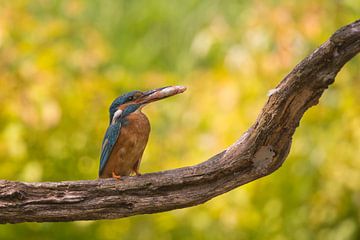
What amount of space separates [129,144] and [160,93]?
0.32m

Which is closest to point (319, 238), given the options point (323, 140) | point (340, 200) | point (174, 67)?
point (340, 200)

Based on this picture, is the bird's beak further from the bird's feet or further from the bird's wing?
the bird's feet

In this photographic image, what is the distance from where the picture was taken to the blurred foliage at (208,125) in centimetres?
451

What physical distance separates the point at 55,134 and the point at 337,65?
7.84ft

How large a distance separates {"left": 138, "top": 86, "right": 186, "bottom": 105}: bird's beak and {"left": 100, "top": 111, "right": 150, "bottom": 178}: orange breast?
0.07 metres

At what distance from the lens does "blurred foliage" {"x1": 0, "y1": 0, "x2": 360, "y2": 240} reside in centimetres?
451

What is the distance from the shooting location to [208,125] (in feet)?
16.0

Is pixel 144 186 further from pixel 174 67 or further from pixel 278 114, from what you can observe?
pixel 174 67

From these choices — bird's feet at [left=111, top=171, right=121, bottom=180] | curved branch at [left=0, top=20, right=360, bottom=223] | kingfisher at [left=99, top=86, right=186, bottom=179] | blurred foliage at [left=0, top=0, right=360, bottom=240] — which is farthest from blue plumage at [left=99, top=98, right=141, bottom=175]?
blurred foliage at [left=0, top=0, right=360, bottom=240]

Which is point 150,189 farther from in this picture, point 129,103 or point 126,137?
point 129,103

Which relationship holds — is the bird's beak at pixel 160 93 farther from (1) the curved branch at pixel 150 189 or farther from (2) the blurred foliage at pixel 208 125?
(2) the blurred foliage at pixel 208 125

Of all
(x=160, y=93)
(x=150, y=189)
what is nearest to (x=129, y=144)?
(x=160, y=93)

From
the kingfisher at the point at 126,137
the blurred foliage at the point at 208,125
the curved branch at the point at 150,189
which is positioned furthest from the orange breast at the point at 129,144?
the blurred foliage at the point at 208,125

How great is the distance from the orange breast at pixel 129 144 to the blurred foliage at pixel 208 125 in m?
1.06
